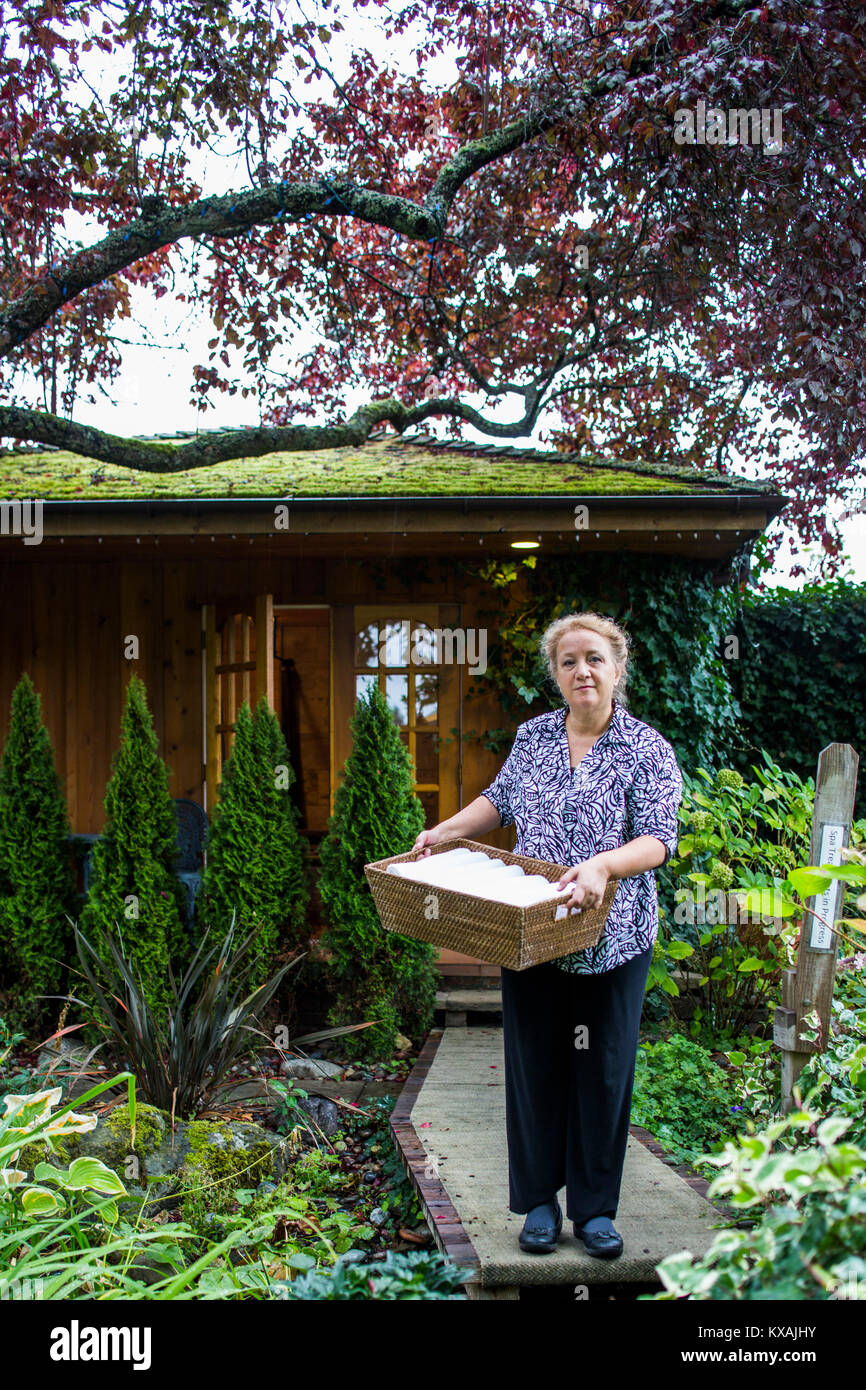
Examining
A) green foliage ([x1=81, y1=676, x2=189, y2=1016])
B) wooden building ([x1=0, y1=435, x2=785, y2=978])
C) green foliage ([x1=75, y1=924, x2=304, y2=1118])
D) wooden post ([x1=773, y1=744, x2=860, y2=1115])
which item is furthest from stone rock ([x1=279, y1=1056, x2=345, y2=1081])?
wooden post ([x1=773, y1=744, x2=860, y2=1115])

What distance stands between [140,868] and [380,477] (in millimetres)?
2767

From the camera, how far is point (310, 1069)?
4.54 metres

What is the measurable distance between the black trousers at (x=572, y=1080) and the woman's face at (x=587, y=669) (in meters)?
0.67

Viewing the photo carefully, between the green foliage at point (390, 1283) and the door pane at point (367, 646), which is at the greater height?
the door pane at point (367, 646)

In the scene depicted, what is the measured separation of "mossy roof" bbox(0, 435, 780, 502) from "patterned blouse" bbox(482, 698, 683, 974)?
109 inches

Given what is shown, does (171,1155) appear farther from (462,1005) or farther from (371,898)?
(462,1005)

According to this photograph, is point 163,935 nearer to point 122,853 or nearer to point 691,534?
point 122,853

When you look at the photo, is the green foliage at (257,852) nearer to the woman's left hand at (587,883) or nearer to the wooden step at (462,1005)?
the wooden step at (462,1005)

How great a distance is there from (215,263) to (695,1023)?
6.16 meters

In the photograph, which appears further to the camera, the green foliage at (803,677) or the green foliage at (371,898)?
the green foliage at (803,677)

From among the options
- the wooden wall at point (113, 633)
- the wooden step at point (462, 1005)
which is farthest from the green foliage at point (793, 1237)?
the wooden wall at point (113, 633)

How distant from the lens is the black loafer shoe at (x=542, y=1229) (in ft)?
7.99
